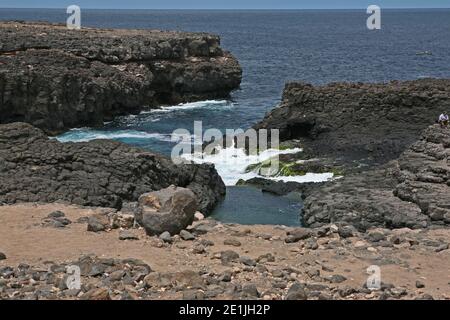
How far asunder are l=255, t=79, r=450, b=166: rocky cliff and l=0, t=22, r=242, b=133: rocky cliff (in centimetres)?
1671

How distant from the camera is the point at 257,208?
31156 mm

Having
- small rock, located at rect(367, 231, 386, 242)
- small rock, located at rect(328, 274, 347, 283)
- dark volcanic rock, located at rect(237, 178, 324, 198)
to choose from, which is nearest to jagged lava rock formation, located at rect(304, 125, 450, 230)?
dark volcanic rock, located at rect(237, 178, 324, 198)

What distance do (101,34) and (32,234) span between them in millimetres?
52342

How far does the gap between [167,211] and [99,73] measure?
1630 inches

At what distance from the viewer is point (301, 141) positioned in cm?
4341

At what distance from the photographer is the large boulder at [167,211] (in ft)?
57.6

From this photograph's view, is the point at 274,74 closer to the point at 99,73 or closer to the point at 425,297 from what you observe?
the point at 99,73

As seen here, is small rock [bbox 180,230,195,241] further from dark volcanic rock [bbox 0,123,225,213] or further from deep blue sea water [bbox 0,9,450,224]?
deep blue sea water [bbox 0,9,450,224]

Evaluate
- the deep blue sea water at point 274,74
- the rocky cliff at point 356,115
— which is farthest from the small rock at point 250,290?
the rocky cliff at point 356,115

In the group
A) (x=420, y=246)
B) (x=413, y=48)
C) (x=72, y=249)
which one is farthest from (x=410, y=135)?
(x=413, y=48)

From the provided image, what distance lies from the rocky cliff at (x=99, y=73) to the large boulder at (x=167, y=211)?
34.8 m

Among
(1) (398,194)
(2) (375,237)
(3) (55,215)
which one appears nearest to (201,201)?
(1) (398,194)

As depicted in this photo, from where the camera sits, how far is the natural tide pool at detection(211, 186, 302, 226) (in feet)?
95.7

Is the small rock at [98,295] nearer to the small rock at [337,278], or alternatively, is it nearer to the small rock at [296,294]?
the small rock at [296,294]
